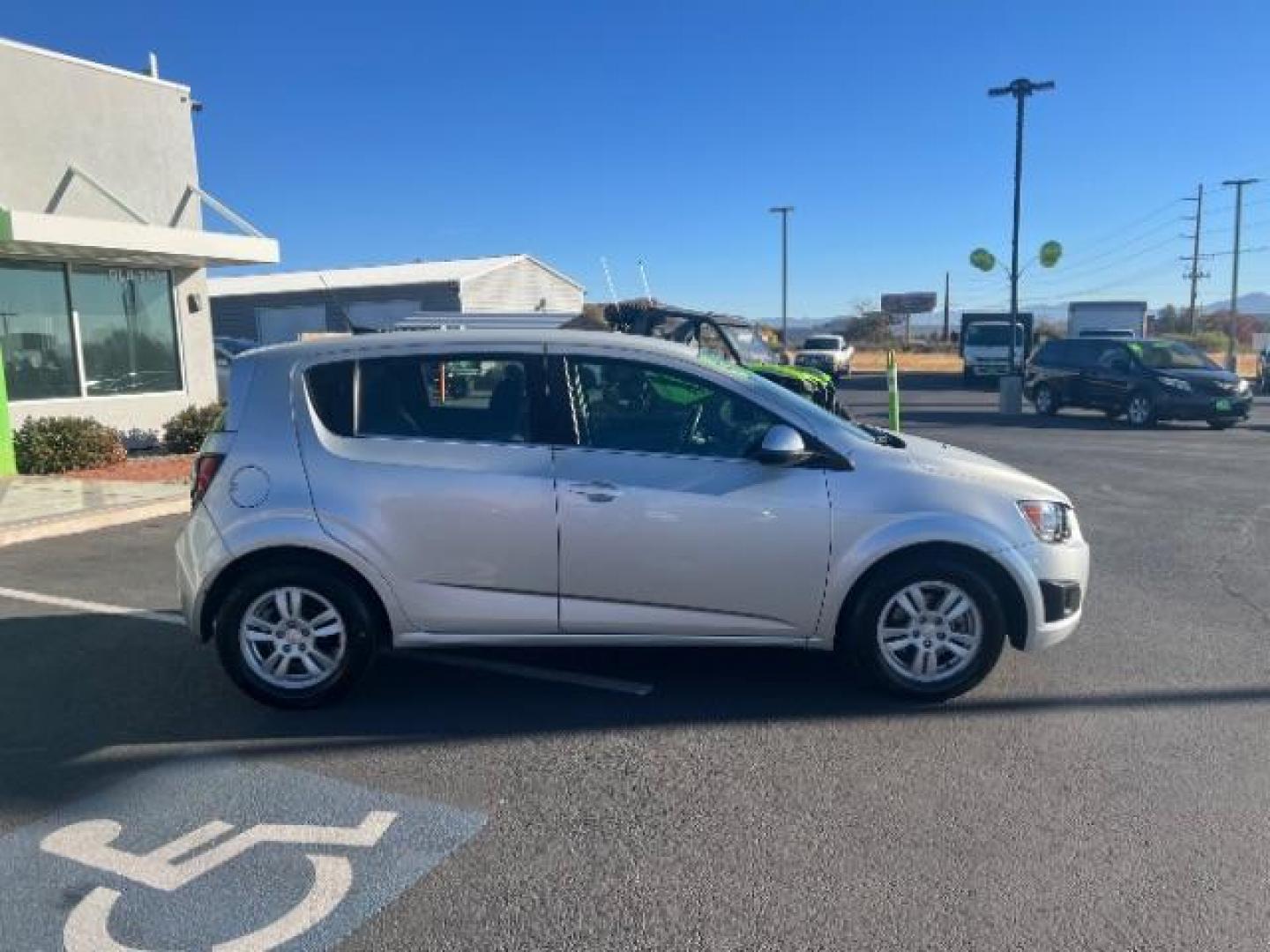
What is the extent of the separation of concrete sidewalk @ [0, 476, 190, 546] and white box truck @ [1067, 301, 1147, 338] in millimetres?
32537

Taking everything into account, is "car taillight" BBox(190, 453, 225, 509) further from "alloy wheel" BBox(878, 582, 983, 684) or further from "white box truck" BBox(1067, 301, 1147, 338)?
"white box truck" BBox(1067, 301, 1147, 338)

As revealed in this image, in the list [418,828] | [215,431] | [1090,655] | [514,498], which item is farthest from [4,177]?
[1090,655]

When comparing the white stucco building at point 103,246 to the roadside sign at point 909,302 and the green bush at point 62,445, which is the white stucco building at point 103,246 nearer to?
the green bush at point 62,445

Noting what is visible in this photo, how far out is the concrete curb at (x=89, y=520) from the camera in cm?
808

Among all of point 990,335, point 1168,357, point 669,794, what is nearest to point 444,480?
point 669,794

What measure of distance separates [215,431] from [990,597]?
3.55m

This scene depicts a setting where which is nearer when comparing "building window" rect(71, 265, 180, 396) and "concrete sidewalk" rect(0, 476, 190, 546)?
"concrete sidewalk" rect(0, 476, 190, 546)

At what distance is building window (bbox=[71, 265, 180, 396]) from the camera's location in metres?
12.7

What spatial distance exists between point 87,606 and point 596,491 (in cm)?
385

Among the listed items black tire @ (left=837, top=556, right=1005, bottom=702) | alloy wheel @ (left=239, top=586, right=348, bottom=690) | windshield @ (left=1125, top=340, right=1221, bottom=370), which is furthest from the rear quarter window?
windshield @ (left=1125, top=340, right=1221, bottom=370)

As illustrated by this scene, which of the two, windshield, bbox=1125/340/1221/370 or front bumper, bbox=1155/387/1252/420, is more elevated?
windshield, bbox=1125/340/1221/370

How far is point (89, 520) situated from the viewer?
863 cm

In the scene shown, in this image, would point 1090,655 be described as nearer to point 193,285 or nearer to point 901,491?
point 901,491

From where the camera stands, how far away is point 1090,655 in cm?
503
